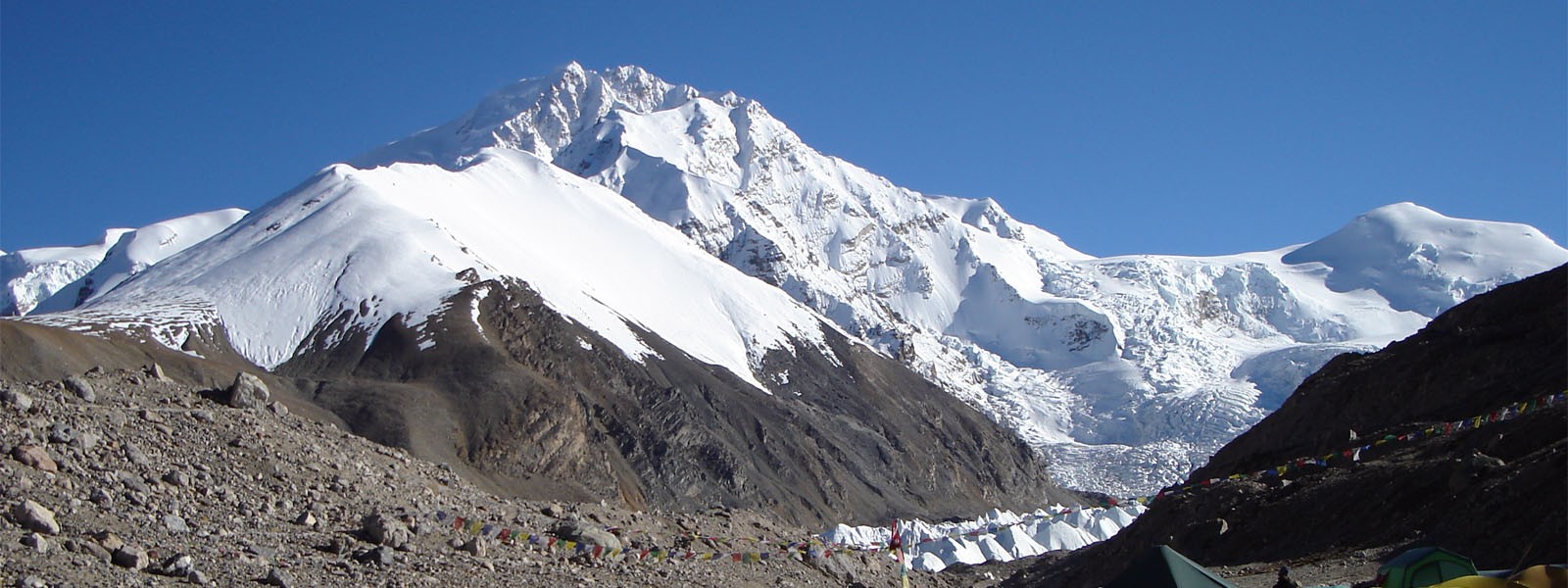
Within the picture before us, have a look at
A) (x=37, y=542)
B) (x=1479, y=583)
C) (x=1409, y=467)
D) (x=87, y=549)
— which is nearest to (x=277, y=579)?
(x=87, y=549)

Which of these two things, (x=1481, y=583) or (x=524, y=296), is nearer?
(x=1481, y=583)

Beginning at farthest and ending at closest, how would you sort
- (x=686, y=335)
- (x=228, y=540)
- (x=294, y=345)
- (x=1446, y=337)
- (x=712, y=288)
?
(x=712, y=288)
(x=686, y=335)
(x=294, y=345)
(x=1446, y=337)
(x=228, y=540)

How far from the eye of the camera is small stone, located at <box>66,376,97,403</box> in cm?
2630

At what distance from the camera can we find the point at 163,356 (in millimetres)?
81250

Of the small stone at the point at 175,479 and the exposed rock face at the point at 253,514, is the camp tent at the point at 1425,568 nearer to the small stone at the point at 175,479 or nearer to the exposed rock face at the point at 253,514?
the exposed rock face at the point at 253,514

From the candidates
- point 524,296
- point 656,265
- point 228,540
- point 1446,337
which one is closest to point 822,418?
point 524,296

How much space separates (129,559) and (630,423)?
8807cm

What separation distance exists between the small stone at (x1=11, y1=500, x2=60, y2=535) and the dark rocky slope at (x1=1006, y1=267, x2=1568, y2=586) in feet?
64.8

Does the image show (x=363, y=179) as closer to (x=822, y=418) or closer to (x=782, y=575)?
(x=822, y=418)

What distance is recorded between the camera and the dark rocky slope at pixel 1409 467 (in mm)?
23984

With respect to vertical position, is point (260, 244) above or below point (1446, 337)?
above

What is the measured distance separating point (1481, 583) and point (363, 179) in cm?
13789

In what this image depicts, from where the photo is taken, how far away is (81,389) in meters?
26.4

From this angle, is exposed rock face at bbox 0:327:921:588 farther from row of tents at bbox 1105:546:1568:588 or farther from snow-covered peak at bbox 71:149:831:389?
snow-covered peak at bbox 71:149:831:389
